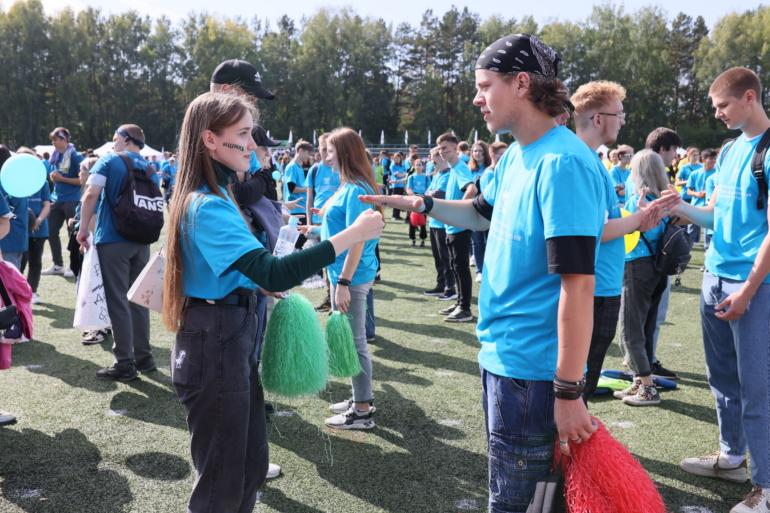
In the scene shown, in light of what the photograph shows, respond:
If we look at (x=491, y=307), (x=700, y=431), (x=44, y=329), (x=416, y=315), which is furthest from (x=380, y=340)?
(x=491, y=307)

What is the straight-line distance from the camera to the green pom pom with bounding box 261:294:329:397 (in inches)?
105

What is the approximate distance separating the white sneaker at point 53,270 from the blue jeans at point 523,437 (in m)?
10.3

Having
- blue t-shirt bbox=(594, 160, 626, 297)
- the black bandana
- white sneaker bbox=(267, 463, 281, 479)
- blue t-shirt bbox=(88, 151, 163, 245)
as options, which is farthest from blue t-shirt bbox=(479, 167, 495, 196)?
blue t-shirt bbox=(88, 151, 163, 245)

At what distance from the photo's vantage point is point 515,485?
→ 1807mm

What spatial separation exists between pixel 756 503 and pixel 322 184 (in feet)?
25.1

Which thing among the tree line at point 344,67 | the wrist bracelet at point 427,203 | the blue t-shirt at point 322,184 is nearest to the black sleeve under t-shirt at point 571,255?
the wrist bracelet at point 427,203

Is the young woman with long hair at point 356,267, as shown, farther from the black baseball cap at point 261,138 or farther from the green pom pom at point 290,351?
the green pom pom at point 290,351

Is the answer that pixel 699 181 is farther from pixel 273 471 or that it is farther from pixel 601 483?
pixel 601 483

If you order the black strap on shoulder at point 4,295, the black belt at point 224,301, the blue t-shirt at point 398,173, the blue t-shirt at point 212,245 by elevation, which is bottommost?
the black strap on shoulder at point 4,295

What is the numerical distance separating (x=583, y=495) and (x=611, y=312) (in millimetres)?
1745

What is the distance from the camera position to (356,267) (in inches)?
163

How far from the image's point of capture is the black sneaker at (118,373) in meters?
5.10

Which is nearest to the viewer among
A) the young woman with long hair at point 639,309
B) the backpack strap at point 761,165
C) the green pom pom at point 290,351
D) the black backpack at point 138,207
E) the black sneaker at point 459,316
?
the green pom pom at point 290,351

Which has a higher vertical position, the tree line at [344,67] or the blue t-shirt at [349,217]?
the tree line at [344,67]
